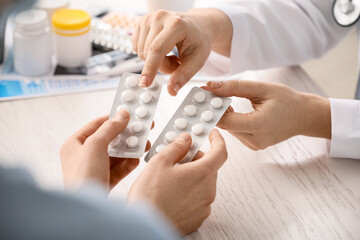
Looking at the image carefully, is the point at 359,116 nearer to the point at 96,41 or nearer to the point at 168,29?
the point at 168,29

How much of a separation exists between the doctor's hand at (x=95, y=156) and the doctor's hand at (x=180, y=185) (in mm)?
55

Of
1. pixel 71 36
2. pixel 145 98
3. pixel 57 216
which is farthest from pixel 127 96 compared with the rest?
pixel 57 216

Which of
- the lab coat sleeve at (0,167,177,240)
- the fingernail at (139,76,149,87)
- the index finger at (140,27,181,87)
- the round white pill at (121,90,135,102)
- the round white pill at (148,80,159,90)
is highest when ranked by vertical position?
the lab coat sleeve at (0,167,177,240)

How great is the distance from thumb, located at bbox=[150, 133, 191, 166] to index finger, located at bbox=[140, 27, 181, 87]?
13 cm

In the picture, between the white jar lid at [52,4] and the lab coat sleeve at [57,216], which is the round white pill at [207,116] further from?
the white jar lid at [52,4]

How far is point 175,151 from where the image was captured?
0.58 metres

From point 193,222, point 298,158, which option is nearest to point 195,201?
point 193,222

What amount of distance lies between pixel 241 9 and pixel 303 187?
0.39 meters

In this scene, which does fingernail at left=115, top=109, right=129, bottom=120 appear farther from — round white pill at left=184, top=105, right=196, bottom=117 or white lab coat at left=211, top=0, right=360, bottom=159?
white lab coat at left=211, top=0, right=360, bottom=159

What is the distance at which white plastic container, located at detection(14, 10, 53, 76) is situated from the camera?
87 cm

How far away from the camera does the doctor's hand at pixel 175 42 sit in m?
0.71

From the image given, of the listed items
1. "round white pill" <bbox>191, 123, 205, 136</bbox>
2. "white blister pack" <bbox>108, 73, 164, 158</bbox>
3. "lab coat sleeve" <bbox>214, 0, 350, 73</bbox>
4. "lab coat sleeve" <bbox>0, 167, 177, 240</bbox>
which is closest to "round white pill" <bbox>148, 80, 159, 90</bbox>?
"white blister pack" <bbox>108, 73, 164, 158</bbox>

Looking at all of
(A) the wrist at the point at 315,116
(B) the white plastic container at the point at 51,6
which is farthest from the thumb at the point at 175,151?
(B) the white plastic container at the point at 51,6

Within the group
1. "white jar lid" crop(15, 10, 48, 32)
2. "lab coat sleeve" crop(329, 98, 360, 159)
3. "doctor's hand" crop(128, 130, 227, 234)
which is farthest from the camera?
"white jar lid" crop(15, 10, 48, 32)
